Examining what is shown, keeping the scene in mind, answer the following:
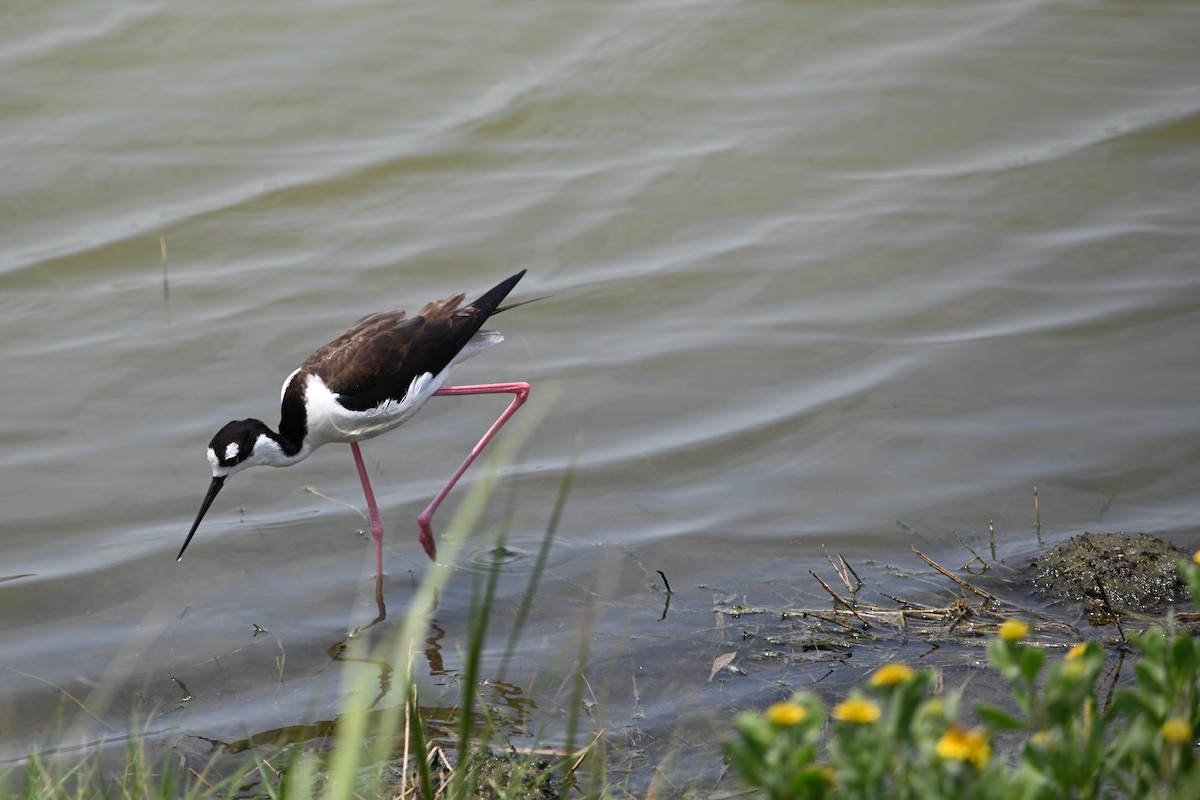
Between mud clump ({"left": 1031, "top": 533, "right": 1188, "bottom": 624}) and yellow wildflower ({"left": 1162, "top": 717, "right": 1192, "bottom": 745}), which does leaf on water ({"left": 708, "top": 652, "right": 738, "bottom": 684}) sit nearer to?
mud clump ({"left": 1031, "top": 533, "right": 1188, "bottom": 624})

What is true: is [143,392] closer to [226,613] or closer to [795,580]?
[226,613]

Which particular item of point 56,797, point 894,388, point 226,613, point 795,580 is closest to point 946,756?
point 56,797

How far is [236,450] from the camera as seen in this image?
4.89 m

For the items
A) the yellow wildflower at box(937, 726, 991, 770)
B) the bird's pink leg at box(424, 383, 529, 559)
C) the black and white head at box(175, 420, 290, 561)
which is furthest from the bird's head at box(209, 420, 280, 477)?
the yellow wildflower at box(937, 726, 991, 770)

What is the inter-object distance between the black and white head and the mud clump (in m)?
2.75

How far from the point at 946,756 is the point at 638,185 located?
6.81m

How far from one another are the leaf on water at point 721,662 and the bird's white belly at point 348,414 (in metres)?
1.74

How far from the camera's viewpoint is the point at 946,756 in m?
1.76

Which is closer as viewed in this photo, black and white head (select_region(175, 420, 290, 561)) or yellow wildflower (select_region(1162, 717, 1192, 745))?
yellow wildflower (select_region(1162, 717, 1192, 745))

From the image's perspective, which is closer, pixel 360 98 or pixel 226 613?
pixel 226 613

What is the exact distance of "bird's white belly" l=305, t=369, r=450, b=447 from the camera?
4.98 metres

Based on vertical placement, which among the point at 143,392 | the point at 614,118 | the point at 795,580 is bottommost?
the point at 795,580

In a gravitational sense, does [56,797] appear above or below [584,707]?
above

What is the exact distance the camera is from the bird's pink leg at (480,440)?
17.0 ft
